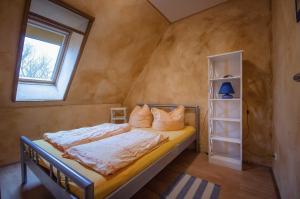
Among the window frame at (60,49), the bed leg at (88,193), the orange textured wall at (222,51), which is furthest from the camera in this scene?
the orange textured wall at (222,51)

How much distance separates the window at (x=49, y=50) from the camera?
6.69 feet

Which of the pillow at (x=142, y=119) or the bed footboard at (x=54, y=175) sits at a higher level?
the pillow at (x=142, y=119)

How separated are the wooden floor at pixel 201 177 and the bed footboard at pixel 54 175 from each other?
0.22m

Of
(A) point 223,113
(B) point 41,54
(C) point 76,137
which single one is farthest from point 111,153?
(B) point 41,54

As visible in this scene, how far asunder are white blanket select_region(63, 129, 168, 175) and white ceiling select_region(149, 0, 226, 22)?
2.32 meters

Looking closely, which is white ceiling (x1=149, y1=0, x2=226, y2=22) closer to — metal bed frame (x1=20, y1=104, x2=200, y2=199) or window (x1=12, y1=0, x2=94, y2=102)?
window (x1=12, y1=0, x2=94, y2=102)

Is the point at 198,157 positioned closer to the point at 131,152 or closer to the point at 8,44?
the point at 131,152

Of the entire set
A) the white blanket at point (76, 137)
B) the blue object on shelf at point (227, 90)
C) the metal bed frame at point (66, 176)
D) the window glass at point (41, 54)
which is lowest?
the metal bed frame at point (66, 176)

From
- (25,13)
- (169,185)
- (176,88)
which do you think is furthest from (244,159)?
(25,13)

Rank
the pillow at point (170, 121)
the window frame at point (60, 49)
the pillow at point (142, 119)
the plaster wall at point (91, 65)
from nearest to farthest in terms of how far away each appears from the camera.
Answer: the plaster wall at point (91, 65)
the window frame at point (60, 49)
the pillow at point (170, 121)
the pillow at point (142, 119)

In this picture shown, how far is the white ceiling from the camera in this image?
2.60 meters

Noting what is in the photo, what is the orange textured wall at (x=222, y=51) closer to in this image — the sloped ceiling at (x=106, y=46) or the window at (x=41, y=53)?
the sloped ceiling at (x=106, y=46)

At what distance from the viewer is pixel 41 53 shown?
105 inches

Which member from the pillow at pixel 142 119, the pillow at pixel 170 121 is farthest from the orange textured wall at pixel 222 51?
the pillow at pixel 142 119
